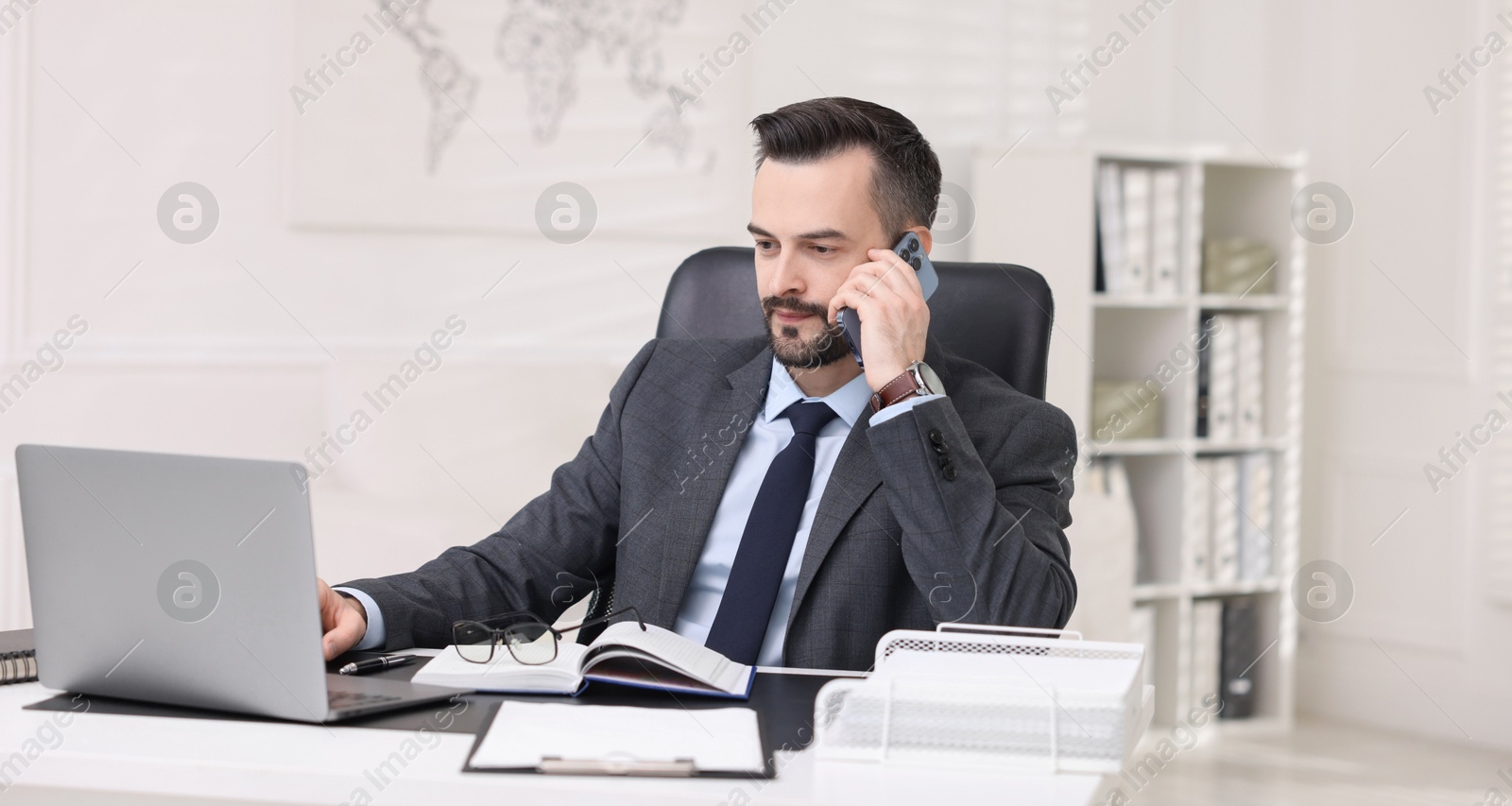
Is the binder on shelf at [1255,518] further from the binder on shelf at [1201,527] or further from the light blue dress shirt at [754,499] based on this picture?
the light blue dress shirt at [754,499]

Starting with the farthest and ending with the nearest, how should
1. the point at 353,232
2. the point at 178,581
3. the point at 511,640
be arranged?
the point at 353,232, the point at 511,640, the point at 178,581

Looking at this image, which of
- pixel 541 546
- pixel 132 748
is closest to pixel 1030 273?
pixel 541 546

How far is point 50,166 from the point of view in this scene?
2926 mm

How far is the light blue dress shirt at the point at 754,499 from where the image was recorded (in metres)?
1.55

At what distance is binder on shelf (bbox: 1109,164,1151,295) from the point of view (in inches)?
131

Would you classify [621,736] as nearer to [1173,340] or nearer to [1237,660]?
[1173,340]

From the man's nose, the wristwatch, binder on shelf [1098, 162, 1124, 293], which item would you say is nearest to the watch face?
the wristwatch

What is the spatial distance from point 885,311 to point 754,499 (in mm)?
288

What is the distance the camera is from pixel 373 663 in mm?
1250

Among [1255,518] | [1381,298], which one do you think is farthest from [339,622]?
[1381,298]

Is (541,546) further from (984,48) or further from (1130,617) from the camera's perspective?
(984,48)

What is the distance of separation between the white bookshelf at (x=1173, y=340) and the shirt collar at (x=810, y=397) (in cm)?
169

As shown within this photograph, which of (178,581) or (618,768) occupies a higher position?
(178,581)

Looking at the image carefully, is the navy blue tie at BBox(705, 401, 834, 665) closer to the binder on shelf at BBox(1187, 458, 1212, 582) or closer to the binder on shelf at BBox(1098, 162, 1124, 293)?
the binder on shelf at BBox(1098, 162, 1124, 293)
